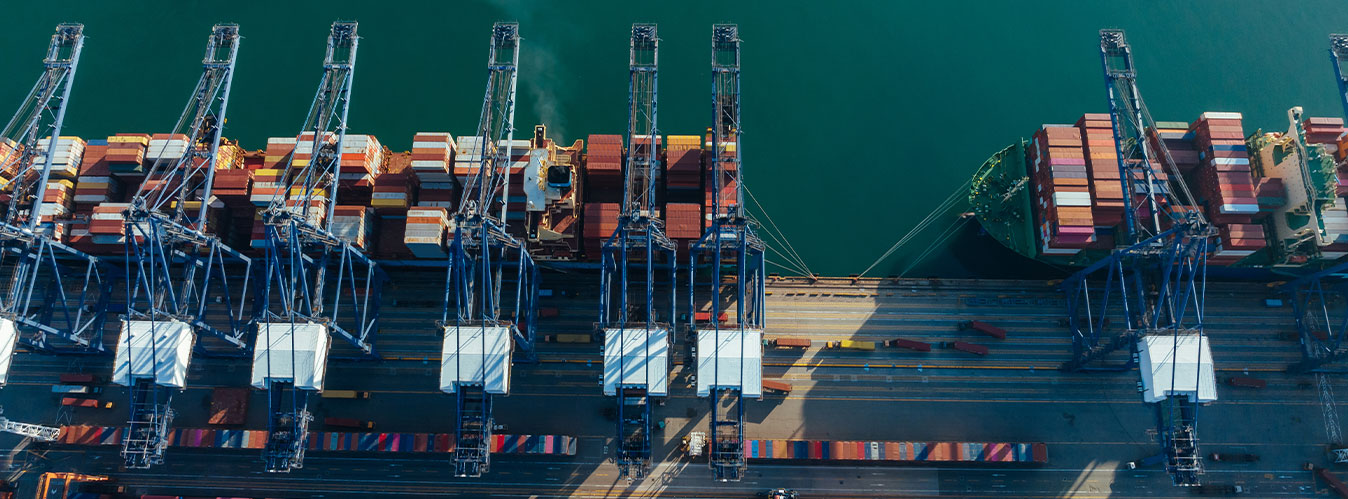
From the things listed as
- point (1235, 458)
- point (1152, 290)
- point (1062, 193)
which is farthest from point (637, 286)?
point (1235, 458)

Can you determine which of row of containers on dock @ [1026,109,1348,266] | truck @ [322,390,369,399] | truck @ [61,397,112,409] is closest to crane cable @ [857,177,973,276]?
row of containers on dock @ [1026,109,1348,266]

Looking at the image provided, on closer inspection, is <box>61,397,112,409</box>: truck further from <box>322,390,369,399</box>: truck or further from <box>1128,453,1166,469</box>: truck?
<box>1128,453,1166,469</box>: truck

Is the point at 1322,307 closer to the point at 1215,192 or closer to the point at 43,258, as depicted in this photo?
the point at 1215,192

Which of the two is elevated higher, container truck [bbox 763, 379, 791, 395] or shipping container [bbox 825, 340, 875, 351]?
shipping container [bbox 825, 340, 875, 351]

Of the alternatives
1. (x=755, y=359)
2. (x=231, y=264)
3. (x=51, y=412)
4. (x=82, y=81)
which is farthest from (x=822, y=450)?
(x=82, y=81)

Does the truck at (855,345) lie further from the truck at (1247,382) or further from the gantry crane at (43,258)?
the gantry crane at (43,258)

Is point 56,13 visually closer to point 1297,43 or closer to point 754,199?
point 754,199
